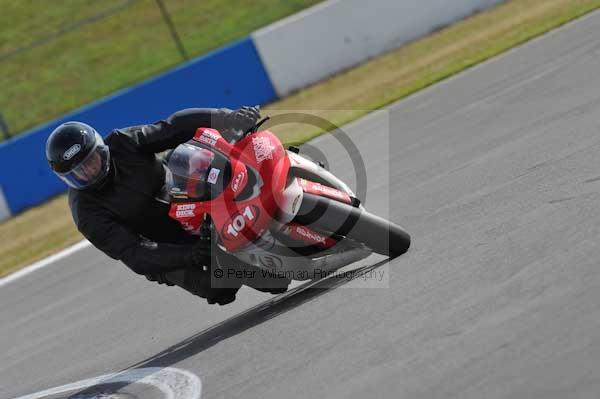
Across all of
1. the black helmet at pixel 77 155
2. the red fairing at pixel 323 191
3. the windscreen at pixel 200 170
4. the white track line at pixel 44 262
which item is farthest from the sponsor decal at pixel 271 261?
the white track line at pixel 44 262

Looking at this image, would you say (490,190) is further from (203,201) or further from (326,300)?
(203,201)

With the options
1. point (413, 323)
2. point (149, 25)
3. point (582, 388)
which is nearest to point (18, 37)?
point (149, 25)

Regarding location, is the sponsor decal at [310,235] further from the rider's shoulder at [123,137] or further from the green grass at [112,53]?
Result: the green grass at [112,53]

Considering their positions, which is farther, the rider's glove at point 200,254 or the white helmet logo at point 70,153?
the white helmet logo at point 70,153

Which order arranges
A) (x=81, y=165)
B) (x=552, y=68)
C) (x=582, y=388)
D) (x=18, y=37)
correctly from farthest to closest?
(x=18, y=37), (x=552, y=68), (x=81, y=165), (x=582, y=388)

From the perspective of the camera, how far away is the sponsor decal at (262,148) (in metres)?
6.33

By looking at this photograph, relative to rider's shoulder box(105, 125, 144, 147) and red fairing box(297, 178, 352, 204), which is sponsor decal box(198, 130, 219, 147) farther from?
rider's shoulder box(105, 125, 144, 147)

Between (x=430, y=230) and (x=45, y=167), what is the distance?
11204 mm

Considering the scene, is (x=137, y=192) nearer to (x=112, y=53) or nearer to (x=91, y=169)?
(x=91, y=169)

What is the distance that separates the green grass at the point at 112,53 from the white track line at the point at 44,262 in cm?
866

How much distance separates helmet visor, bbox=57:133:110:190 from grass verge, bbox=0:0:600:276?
6.33 metres

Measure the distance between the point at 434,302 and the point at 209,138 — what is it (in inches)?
74.6

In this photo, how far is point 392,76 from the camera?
55.2 feet

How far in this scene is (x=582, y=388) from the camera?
3.74 metres
